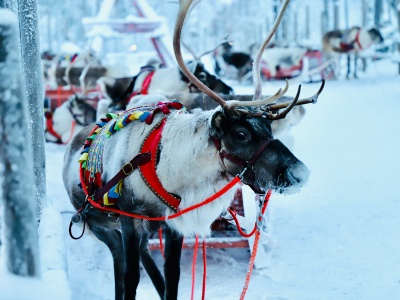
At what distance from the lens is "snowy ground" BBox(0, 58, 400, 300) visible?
419cm

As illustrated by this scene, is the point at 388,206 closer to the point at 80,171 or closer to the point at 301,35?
the point at 80,171

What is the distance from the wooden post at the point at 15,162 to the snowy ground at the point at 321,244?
266cm

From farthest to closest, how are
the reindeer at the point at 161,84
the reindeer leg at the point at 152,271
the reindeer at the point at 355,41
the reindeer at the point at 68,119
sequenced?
the reindeer at the point at 355,41, the reindeer at the point at 68,119, the reindeer at the point at 161,84, the reindeer leg at the point at 152,271

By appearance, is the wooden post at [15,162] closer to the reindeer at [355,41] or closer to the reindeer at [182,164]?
the reindeer at [182,164]

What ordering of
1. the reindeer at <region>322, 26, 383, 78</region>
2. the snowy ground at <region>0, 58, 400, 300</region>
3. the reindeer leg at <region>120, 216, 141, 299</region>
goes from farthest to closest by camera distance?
the reindeer at <region>322, 26, 383, 78</region> < the snowy ground at <region>0, 58, 400, 300</region> < the reindeer leg at <region>120, 216, 141, 299</region>

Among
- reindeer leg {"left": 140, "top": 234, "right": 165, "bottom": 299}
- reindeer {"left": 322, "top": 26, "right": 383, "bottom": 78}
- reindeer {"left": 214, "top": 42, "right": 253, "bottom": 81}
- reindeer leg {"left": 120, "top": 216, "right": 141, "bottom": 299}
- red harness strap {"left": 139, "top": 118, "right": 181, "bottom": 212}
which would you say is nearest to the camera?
red harness strap {"left": 139, "top": 118, "right": 181, "bottom": 212}

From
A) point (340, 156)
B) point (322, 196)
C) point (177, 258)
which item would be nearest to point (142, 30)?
point (340, 156)

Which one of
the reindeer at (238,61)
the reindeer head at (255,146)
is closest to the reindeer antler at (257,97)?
the reindeer head at (255,146)

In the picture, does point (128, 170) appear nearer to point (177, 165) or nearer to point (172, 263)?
point (177, 165)

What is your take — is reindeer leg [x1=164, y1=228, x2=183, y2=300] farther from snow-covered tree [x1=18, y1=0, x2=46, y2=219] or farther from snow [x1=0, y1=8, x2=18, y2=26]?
snow [x1=0, y1=8, x2=18, y2=26]

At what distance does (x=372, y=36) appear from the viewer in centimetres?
1945

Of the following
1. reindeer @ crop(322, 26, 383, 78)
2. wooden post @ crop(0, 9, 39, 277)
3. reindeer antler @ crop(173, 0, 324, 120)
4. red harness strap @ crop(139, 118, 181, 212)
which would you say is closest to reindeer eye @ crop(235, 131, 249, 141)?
reindeer antler @ crop(173, 0, 324, 120)

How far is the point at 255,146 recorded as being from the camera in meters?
2.76

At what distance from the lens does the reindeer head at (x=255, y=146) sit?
105 inches
